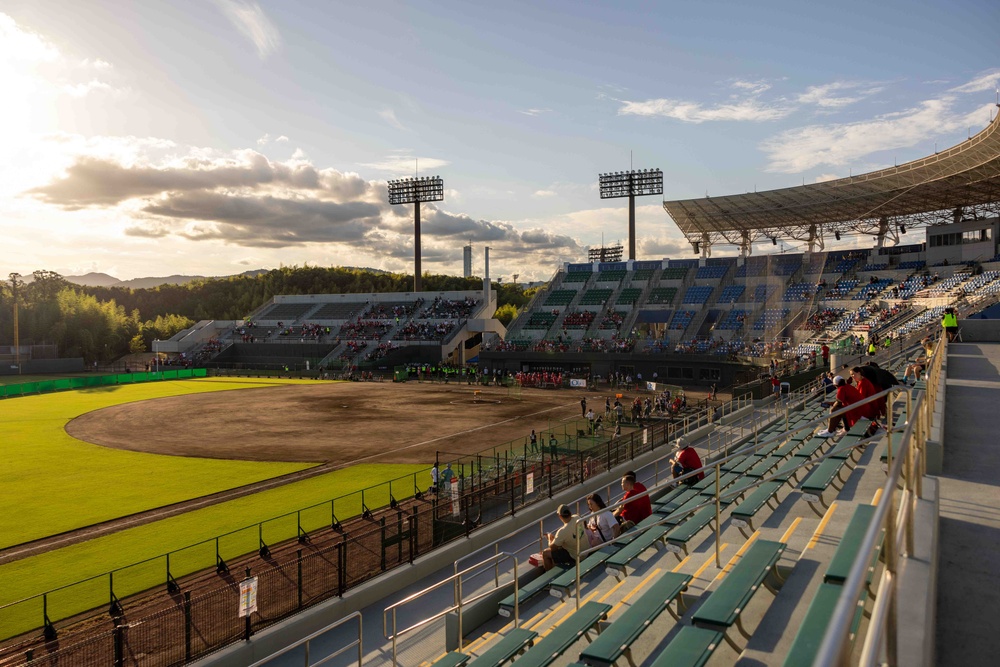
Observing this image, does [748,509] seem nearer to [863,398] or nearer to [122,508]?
[863,398]

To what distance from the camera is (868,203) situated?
55688 millimetres

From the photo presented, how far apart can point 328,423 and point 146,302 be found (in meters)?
140

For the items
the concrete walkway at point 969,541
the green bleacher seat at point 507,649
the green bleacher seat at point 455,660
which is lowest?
the green bleacher seat at point 455,660

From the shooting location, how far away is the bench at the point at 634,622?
6.10 m

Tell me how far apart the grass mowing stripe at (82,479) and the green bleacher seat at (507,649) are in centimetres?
1774

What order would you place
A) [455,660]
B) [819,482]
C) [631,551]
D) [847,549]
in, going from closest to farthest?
[847,549] → [455,660] → [819,482] → [631,551]

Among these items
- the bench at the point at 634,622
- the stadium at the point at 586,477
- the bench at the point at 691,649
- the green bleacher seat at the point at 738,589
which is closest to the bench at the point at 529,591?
the stadium at the point at 586,477

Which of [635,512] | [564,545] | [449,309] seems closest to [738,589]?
[564,545]

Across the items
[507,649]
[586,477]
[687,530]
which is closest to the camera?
[507,649]

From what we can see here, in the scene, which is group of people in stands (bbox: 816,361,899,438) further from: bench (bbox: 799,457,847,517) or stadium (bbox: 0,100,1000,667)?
bench (bbox: 799,457,847,517)

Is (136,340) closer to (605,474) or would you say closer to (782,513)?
(605,474)

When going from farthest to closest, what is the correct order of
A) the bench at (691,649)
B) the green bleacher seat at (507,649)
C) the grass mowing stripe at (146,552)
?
the grass mowing stripe at (146,552), the green bleacher seat at (507,649), the bench at (691,649)

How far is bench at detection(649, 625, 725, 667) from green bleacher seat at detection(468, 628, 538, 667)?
242 cm

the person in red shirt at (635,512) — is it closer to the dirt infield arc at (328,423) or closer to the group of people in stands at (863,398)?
the group of people in stands at (863,398)
